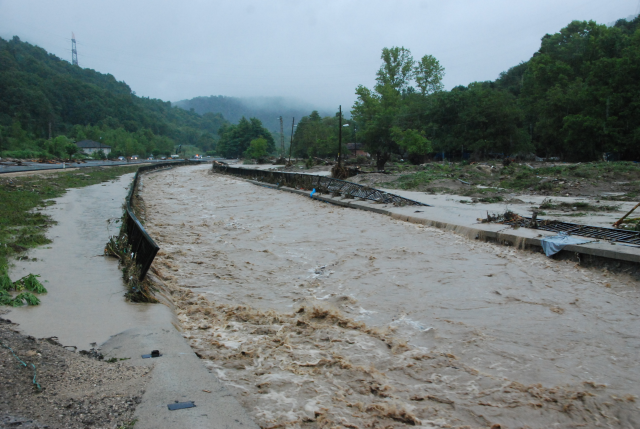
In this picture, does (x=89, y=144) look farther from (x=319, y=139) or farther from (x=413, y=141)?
(x=413, y=141)

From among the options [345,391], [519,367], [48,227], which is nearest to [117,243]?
[48,227]

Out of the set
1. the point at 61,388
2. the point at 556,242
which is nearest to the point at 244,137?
the point at 556,242

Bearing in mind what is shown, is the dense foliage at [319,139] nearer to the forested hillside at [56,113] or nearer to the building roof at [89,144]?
the forested hillside at [56,113]

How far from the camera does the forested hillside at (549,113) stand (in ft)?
148

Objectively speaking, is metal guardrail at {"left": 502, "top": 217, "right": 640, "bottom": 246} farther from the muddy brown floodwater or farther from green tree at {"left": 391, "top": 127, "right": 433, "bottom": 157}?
green tree at {"left": 391, "top": 127, "right": 433, "bottom": 157}

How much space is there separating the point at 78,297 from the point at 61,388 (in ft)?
11.8

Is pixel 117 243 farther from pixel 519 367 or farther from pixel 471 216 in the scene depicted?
pixel 471 216

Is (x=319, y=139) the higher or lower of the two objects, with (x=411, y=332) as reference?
higher

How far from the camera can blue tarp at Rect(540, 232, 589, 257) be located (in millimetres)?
10838

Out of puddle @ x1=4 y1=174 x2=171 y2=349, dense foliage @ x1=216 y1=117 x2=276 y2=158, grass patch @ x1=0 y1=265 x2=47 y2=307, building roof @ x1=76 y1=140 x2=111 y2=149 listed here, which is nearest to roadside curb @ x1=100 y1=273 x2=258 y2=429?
puddle @ x1=4 y1=174 x2=171 y2=349

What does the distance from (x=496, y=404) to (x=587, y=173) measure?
87.6 feet

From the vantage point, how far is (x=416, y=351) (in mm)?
6129

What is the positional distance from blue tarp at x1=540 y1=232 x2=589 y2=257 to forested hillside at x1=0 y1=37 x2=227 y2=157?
265 feet

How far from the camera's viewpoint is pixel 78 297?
276 inches
